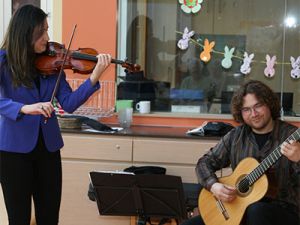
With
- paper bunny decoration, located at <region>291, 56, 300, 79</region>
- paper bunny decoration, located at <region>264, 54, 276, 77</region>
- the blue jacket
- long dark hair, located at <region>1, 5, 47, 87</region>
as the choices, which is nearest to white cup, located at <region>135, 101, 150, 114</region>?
paper bunny decoration, located at <region>264, 54, 276, 77</region>

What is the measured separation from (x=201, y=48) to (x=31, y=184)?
1.94 m

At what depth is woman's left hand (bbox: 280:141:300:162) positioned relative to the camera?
5.93ft

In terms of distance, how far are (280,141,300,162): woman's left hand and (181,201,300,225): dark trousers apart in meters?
0.25

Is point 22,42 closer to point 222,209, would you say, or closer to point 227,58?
point 222,209

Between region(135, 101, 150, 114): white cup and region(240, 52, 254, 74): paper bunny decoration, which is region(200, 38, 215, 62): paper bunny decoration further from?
region(135, 101, 150, 114): white cup

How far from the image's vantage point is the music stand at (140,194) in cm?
232

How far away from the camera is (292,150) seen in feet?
5.93

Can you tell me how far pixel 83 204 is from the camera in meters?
3.12

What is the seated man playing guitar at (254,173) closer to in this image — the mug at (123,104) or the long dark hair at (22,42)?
the long dark hair at (22,42)

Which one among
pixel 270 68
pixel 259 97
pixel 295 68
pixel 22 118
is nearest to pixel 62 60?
pixel 22 118

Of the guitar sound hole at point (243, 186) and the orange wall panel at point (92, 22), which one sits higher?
the orange wall panel at point (92, 22)

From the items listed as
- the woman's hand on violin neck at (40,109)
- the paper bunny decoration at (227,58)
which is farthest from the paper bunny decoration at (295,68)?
the woman's hand on violin neck at (40,109)

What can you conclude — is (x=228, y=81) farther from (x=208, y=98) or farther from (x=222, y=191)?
(x=222, y=191)

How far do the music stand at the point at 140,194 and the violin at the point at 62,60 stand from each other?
56cm
